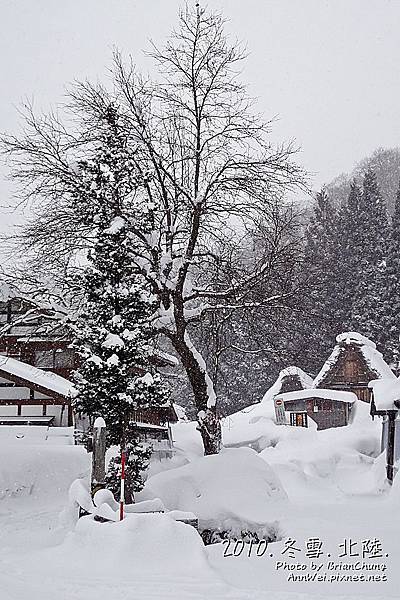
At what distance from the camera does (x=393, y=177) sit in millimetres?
69312

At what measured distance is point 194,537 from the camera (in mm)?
9469

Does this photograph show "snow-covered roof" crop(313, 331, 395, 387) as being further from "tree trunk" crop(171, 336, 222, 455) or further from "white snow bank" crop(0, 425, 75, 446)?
"tree trunk" crop(171, 336, 222, 455)

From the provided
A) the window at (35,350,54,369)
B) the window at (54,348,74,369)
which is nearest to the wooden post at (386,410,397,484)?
the window at (54,348,74,369)

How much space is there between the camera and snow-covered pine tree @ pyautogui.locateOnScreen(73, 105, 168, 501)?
13.7 m

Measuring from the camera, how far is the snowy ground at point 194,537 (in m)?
8.22

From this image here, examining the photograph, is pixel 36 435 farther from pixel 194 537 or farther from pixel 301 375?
pixel 301 375

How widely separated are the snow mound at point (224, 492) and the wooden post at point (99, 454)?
0.84m

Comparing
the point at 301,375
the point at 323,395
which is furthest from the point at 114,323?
the point at 301,375

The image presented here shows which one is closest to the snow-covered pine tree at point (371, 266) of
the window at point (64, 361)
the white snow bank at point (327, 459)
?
the white snow bank at point (327, 459)

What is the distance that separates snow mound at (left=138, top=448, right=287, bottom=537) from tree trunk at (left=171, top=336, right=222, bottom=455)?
8.10 feet

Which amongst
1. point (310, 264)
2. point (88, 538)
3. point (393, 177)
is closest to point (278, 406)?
point (310, 264)

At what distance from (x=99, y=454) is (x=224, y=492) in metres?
2.45

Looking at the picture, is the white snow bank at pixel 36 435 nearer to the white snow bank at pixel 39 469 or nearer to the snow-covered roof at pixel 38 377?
the white snow bank at pixel 39 469

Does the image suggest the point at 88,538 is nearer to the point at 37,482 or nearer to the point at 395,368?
the point at 37,482
